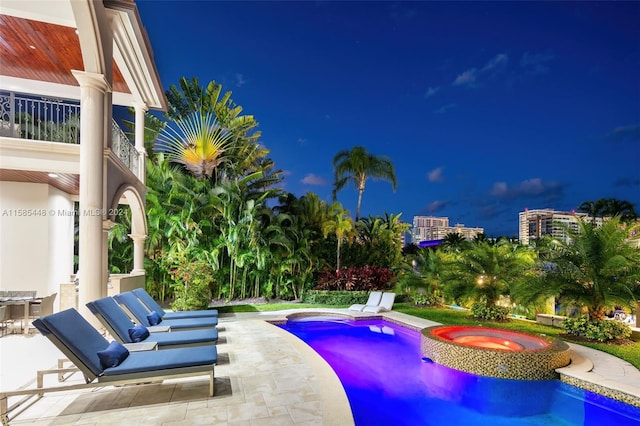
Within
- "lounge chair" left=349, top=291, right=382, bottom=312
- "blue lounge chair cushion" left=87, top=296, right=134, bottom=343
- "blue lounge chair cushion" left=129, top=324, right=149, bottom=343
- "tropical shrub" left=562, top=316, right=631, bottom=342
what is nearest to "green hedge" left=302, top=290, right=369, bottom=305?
"lounge chair" left=349, top=291, right=382, bottom=312

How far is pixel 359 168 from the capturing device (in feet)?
72.3

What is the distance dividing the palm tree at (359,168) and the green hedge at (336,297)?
7125 millimetres

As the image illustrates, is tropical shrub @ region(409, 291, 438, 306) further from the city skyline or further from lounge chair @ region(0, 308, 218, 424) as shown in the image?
the city skyline

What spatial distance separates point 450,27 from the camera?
57.0 metres

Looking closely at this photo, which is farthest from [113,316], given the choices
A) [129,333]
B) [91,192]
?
[91,192]

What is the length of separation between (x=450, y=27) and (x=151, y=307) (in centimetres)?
6217

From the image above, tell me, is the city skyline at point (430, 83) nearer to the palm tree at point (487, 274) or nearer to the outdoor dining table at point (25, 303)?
the palm tree at point (487, 274)

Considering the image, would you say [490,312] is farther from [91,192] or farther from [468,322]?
[91,192]

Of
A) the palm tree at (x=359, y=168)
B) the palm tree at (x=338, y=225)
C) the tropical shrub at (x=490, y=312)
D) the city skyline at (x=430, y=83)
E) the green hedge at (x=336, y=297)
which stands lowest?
the green hedge at (x=336, y=297)

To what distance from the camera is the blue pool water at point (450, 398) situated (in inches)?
208

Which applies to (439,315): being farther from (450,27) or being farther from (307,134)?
(307,134)

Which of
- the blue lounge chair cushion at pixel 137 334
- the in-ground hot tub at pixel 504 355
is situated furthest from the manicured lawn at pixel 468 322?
the blue lounge chair cushion at pixel 137 334

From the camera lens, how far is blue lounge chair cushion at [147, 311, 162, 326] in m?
7.34

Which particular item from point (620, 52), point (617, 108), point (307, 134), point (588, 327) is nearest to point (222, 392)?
point (588, 327)
